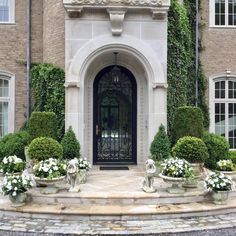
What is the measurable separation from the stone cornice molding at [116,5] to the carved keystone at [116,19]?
12 cm

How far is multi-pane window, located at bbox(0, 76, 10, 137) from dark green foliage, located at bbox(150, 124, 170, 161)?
6.14 metres

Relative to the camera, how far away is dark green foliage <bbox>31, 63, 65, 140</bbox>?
10.3 m

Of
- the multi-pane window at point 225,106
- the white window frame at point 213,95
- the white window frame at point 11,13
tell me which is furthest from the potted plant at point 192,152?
the white window frame at point 11,13

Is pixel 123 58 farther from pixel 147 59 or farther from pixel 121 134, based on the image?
pixel 121 134

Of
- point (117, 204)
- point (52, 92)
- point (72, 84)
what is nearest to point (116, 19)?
point (72, 84)

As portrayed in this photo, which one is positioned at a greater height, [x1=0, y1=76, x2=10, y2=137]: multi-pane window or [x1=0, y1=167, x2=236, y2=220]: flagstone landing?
[x1=0, y1=76, x2=10, y2=137]: multi-pane window

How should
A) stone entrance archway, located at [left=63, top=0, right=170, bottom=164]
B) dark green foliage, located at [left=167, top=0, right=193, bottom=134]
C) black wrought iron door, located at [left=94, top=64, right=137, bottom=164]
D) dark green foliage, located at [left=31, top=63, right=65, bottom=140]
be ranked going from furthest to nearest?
black wrought iron door, located at [left=94, top=64, right=137, bottom=164] < dark green foliage, located at [left=167, top=0, right=193, bottom=134] < dark green foliage, located at [left=31, top=63, right=65, bottom=140] < stone entrance archway, located at [left=63, top=0, right=170, bottom=164]

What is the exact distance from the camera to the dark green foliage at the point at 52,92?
10273 mm

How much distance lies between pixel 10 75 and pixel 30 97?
45.2 inches

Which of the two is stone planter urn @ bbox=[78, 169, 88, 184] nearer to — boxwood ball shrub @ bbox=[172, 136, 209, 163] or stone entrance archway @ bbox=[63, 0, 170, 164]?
stone entrance archway @ bbox=[63, 0, 170, 164]

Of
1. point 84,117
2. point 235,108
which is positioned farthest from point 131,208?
point 235,108

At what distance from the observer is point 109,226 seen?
234 inches

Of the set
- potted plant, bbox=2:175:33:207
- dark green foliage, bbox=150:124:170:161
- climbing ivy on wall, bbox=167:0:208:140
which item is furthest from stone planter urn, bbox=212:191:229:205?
potted plant, bbox=2:175:33:207

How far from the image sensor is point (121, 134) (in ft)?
36.1
